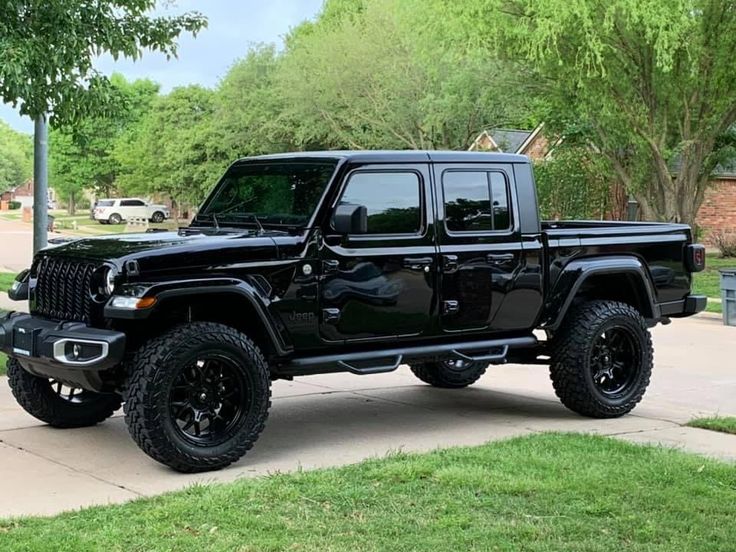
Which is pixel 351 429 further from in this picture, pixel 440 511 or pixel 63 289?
pixel 440 511

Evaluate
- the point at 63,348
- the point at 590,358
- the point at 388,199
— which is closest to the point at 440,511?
the point at 63,348

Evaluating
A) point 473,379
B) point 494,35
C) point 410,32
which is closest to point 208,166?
point 410,32

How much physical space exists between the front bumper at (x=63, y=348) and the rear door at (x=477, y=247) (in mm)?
2547

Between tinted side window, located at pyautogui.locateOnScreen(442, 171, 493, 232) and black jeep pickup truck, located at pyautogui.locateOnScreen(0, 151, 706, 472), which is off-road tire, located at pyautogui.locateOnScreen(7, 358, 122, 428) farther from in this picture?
tinted side window, located at pyautogui.locateOnScreen(442, 171, 493, 232)

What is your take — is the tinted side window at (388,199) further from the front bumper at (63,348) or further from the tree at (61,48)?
the tree at (61,48)

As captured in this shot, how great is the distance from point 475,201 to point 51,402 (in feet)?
11.6

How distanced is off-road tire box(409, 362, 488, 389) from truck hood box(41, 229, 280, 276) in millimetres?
3148

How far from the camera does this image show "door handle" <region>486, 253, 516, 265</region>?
8180 millimetres

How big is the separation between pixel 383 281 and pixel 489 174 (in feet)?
4.70

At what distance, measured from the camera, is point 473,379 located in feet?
33.6

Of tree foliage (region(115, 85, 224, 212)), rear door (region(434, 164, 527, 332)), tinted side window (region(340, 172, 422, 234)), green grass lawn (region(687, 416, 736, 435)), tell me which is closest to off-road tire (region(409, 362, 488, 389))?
rear door (region(434, 164, 527, 332))

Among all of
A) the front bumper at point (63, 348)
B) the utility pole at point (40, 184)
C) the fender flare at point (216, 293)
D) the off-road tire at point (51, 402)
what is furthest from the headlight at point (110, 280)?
the utility pole at point (40, 184)

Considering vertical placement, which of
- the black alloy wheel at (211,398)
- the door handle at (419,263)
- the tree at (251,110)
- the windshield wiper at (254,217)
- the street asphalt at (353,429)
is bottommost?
the street asphalt at (353,429)

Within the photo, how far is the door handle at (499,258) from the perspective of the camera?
26.8ft
